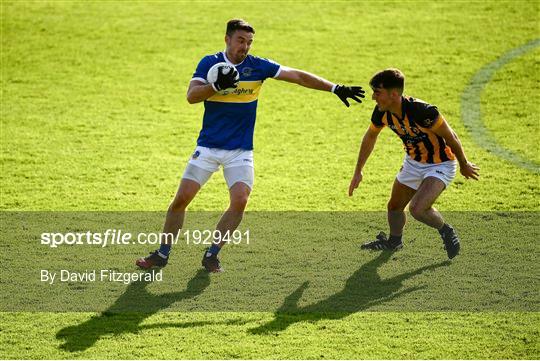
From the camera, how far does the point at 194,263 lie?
9.62 meters

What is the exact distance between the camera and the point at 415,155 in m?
9.61

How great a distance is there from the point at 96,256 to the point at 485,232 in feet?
14.2

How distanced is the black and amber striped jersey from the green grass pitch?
3.53ft

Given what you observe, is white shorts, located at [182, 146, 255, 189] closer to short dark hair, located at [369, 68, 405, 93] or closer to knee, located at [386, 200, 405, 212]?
short dark hair, located at [369, 68, 405, 93]

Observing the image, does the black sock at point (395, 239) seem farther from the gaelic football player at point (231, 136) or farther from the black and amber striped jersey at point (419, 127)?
the gaelic football player at point (231, 136)

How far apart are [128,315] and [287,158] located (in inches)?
218

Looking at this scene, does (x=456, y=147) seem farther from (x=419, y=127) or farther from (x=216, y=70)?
(x=216, y=70)

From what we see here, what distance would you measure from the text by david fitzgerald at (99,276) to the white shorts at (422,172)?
2706 mm

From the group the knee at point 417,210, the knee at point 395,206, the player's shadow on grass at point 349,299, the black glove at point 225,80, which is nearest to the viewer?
the player's shadow on grass at point 349,299

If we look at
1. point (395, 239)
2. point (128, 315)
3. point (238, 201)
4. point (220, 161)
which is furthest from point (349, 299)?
point (128, 315)

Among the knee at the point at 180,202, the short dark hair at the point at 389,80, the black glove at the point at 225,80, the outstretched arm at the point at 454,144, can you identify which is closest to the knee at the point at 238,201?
the knee at the point at 180,202

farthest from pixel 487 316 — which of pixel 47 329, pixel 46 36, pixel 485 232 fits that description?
pixel 46 36

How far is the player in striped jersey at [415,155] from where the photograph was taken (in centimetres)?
914

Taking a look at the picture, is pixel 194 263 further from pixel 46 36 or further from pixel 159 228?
pixel 46 36
